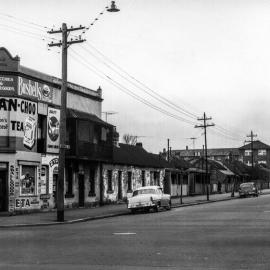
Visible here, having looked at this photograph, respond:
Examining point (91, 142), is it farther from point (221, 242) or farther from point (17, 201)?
point (221, 242)

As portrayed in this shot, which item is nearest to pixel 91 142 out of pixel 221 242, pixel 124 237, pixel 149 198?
pixel 149 198

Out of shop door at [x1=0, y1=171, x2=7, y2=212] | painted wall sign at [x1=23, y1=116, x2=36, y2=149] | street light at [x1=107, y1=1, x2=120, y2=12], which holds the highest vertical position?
street light at [x1=107, y1=1, x2=120, y2=12]

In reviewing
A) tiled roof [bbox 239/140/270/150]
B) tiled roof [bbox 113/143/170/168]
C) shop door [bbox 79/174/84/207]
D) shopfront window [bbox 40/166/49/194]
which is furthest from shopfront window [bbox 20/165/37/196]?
tiled roof [bbox 239/140/270/150]

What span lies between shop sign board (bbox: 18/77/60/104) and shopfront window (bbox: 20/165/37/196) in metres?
4.04

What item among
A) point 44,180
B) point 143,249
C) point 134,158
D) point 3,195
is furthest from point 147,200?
point 143,249

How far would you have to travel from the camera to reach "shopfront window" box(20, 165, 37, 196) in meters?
31.5

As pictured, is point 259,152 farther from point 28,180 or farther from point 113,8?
point 113,8

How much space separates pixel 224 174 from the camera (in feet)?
294

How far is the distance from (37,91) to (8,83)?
250cm

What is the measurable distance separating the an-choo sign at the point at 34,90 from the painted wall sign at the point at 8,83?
37 centimetres

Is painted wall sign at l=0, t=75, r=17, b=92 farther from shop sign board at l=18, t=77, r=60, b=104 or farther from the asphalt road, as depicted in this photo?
the asphalt road

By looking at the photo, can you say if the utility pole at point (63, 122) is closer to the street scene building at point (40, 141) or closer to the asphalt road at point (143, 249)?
the street scene building at point (40, 141)

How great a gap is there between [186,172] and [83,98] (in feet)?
99.7

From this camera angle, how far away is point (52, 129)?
113ft
